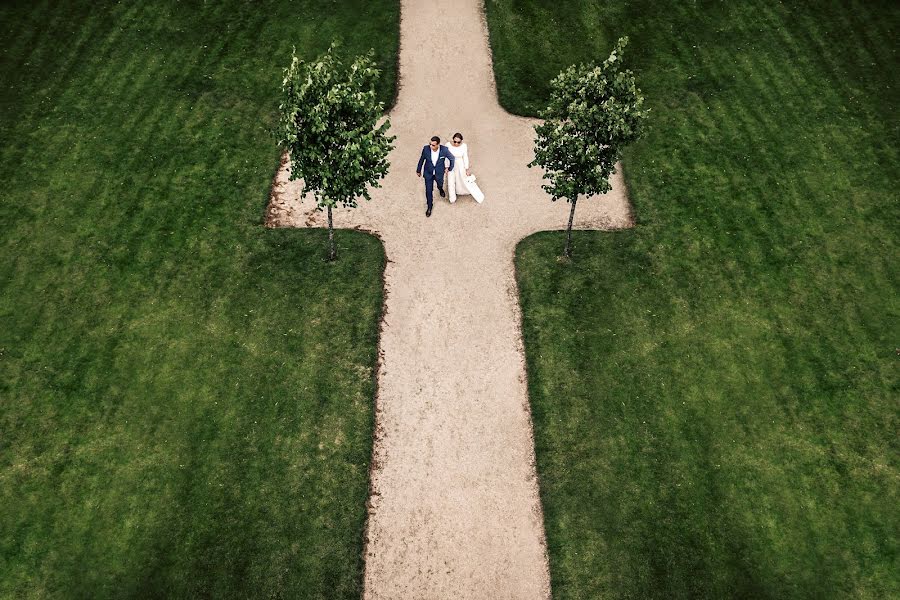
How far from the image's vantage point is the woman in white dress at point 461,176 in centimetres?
2005

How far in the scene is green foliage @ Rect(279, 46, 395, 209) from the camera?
1609cm

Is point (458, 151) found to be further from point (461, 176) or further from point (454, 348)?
point (454, 348)

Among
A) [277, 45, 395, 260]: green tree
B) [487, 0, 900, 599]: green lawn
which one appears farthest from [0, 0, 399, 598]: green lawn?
[487, 0, 900, 599]: green lawn

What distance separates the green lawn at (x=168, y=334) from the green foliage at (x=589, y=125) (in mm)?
5447

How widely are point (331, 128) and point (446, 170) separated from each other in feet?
15.6

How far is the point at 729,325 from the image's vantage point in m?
18.1

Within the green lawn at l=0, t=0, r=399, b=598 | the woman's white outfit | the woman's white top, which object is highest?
the woman's white top

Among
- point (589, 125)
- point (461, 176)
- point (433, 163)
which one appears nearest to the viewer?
point (589, 125)

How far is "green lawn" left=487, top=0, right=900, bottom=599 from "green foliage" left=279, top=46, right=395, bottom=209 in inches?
213

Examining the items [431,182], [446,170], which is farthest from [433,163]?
[446,170]

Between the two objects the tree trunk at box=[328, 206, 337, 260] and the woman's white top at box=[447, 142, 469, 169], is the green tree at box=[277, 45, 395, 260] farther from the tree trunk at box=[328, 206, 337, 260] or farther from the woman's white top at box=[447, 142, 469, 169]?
the woman's white top at box=[447, 142, 469, 169]

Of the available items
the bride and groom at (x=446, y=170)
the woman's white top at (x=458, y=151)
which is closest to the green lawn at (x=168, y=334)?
the bride and groom at (x=446, y=170)

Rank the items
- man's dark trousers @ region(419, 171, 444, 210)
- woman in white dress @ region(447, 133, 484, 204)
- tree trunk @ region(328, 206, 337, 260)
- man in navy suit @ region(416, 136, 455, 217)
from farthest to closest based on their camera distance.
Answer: woman in white dress @ region(447, 133, 484, 204) < man's dark trousers @ region(419, 171, 444, 210) < man in navy suit @ region(416, 136, 455, 217) < tree trunk @ region(328, 206, 337, 260)

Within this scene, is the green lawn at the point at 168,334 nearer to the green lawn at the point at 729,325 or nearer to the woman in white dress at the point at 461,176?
the woman in white dress at the point at 461,176
